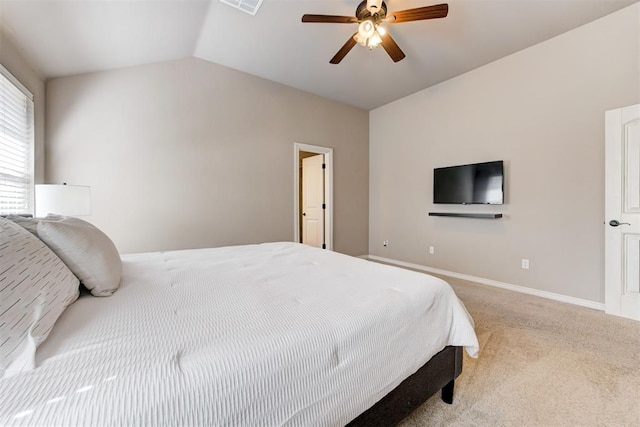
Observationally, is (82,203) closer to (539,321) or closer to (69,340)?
(69,340)

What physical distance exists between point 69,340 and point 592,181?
13.5 ft

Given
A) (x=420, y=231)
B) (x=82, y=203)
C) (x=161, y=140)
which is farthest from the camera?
(x=420, y=231)

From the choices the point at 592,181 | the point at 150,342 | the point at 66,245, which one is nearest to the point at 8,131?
the point at 66,245

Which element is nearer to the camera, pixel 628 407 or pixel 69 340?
pixel 69 340

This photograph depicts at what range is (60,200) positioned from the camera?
75.1 inches

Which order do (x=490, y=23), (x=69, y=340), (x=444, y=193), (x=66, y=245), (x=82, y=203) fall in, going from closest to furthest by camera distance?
(x=69, y=340) < (x=66, y=245) < (x=82, y=203) < (x=490, y=23) < (x=444, y=193)

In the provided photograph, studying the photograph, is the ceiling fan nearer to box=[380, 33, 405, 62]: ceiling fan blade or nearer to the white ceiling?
box=[380, 33, 405, 62]: ceiling fan blade

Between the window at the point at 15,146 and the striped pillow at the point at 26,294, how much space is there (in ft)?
5.10

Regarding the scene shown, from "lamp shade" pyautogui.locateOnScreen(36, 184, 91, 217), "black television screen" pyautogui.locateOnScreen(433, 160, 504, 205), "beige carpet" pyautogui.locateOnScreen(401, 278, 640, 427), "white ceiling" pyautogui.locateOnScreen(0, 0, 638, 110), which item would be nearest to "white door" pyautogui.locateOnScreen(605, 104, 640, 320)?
"beige carpet" pyautogui.locateOnScreen(401, 278, 640, 427)

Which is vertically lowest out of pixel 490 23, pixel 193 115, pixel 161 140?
pixel 161 140

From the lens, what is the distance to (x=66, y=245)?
1.11 meters

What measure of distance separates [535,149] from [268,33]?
131 inches

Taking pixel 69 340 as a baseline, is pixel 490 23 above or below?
above

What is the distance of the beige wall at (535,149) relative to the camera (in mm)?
2627
